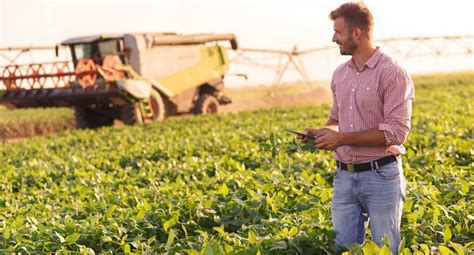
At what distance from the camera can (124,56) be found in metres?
22.0

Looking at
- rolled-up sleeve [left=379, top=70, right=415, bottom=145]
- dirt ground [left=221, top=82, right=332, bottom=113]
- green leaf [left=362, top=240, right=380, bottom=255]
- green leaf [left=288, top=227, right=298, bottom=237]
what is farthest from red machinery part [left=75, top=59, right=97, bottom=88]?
dirt ground [left=221, top=82, right=332, bottom=113]

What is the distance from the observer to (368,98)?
4.83 metres

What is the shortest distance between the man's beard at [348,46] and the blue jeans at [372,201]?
0.82 metres

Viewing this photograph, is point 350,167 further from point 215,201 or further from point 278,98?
point 278,98

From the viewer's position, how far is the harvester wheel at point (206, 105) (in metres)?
25.5

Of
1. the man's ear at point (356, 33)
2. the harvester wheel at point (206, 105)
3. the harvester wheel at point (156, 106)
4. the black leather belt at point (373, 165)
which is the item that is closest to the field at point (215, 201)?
the black leather belt at point (373, 165)

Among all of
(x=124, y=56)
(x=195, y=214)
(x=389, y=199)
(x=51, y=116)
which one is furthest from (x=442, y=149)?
(x=51, y=116)

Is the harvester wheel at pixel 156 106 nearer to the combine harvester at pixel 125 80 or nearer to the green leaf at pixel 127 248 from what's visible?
the combine harvester at pixel 125 80

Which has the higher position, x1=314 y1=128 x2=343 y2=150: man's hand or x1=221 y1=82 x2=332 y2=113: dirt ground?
x1=314 y1=128 x2=343 y2=150: man's hand

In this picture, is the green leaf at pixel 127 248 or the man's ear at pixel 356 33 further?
the green leaf at pixel 127 248

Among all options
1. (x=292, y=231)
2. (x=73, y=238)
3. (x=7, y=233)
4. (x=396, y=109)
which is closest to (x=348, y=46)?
(x=396, y=109)

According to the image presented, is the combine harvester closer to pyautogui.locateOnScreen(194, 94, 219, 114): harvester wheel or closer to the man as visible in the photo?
pyautogui.locateOnScreen(194, 94, 219, 114): harvester wheel

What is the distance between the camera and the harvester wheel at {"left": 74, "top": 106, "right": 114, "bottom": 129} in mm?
23109

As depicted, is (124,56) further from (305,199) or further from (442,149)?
(305,199)
